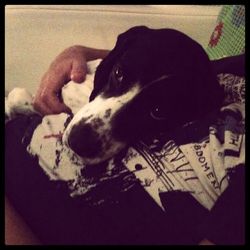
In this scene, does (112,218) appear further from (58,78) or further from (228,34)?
(228,34)

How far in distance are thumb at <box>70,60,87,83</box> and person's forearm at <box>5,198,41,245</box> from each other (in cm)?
41

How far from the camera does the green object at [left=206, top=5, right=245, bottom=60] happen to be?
0.92 meters

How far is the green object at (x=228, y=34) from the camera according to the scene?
3.03 feet

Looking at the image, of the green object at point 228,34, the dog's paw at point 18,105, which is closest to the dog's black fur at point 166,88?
the green object at point 228,34

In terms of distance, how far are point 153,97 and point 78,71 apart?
0.26m

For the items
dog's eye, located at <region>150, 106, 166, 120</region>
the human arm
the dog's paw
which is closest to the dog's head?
dog's eye, located at <region>150, 106, 166, 120</region>

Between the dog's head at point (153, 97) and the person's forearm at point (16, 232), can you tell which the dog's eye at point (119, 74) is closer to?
the dog's head at point (153, 97)

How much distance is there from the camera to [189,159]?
688 millimetres

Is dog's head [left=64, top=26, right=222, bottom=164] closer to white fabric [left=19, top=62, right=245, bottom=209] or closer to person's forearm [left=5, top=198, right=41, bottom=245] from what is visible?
white fabric [left=19, top=62, right=245, bottom=209]

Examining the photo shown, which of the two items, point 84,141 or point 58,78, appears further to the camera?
point 58,78

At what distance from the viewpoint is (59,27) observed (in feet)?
3.71

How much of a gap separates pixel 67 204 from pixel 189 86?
1.26 feet

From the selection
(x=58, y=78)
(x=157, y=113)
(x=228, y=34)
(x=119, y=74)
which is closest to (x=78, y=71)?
(x=58, y=78)

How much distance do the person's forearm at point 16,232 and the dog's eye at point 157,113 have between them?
36 cm
